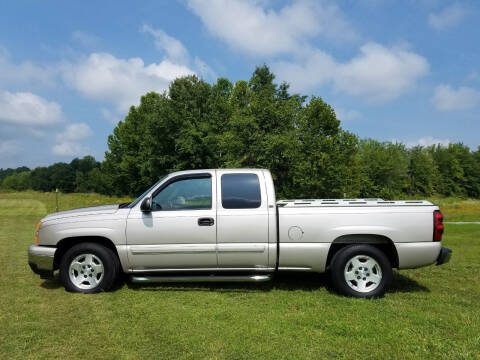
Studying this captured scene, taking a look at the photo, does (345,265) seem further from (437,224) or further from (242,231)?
(242,231)

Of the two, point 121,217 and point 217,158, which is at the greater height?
point 217,158

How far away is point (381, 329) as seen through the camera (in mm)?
3887

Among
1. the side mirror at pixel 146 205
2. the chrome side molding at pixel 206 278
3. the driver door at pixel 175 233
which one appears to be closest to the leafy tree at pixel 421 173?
the chrome side molding at pixel 206 278

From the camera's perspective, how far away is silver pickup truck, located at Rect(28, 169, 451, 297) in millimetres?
5047

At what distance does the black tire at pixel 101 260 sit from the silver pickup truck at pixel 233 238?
0.05ft

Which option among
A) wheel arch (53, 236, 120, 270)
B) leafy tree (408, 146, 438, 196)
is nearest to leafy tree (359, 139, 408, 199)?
leafy tree (408, 146, 438, 196)

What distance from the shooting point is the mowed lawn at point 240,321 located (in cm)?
345

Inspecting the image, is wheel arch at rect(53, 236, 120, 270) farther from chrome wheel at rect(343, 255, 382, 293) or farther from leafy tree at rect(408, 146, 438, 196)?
leafy tree at rect(408, 146, 438, 196)

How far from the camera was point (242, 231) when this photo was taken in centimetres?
512

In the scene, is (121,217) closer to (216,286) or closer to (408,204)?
(216,286)

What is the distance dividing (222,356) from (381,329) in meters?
1.86

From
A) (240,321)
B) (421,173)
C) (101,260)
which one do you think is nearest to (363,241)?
(240,321)

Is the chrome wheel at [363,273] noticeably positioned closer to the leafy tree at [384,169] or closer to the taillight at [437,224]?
the taillight at [437,224]

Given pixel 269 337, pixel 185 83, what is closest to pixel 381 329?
pixel 269 337
